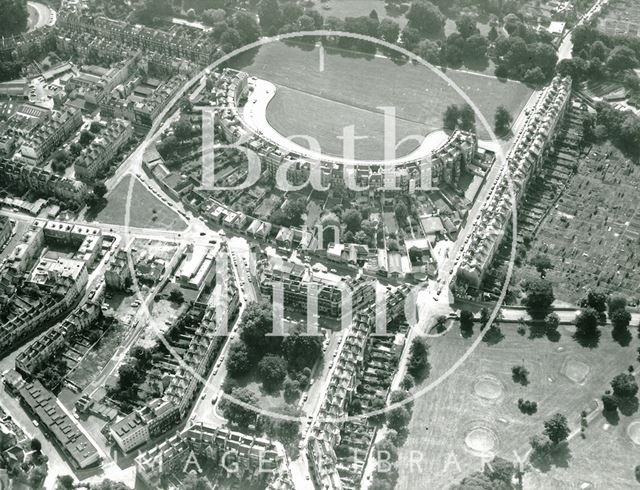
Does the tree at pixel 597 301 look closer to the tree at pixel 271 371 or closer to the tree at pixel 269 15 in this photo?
the tree at pixel 271 371

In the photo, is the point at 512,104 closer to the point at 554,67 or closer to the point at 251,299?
the point at 554,67

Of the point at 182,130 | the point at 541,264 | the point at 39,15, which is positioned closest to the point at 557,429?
the point at 541,264

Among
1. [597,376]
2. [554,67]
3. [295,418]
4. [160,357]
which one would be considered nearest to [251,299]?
[160,357]

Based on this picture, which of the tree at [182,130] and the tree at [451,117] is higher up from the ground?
the tree at [451,117]

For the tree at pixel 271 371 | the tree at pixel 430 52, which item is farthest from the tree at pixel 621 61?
the tree at pixel 271 371

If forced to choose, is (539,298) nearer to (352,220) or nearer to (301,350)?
(352,220)
